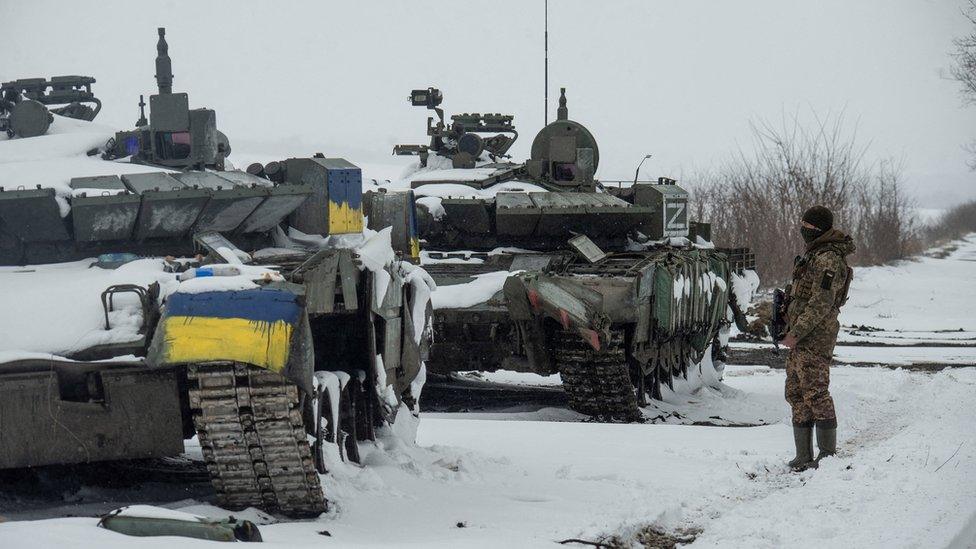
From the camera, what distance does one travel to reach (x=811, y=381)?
24.4 feet

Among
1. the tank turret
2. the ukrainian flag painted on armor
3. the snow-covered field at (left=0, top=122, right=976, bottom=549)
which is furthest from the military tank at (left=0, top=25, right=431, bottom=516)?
the tank turret

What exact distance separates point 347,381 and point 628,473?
5.57ft

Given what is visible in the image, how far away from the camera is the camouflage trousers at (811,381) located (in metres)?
7.40

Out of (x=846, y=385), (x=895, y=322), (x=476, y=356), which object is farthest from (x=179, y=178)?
(x=895, y=322)

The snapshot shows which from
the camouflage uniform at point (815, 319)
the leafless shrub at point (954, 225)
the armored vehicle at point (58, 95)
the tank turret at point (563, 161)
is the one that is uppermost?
the armored vehicle at point (58, 95)

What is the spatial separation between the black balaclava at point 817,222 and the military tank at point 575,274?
2.75 metres

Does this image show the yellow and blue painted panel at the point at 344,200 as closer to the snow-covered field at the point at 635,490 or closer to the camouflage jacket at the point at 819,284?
the snow-covered field at the point at 635,490

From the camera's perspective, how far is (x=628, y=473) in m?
7.67

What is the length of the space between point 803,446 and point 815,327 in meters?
0.71

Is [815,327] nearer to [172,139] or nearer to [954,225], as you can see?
[172,139]

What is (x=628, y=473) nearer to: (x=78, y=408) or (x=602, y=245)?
(x=78, y=408)

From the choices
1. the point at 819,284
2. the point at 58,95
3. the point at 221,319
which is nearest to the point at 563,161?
the point at 58,95

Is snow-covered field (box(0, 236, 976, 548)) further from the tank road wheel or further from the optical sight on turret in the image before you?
the optical sight on turret

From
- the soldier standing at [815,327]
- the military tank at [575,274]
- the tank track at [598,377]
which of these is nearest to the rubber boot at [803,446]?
the soldier standing at [815,327]
